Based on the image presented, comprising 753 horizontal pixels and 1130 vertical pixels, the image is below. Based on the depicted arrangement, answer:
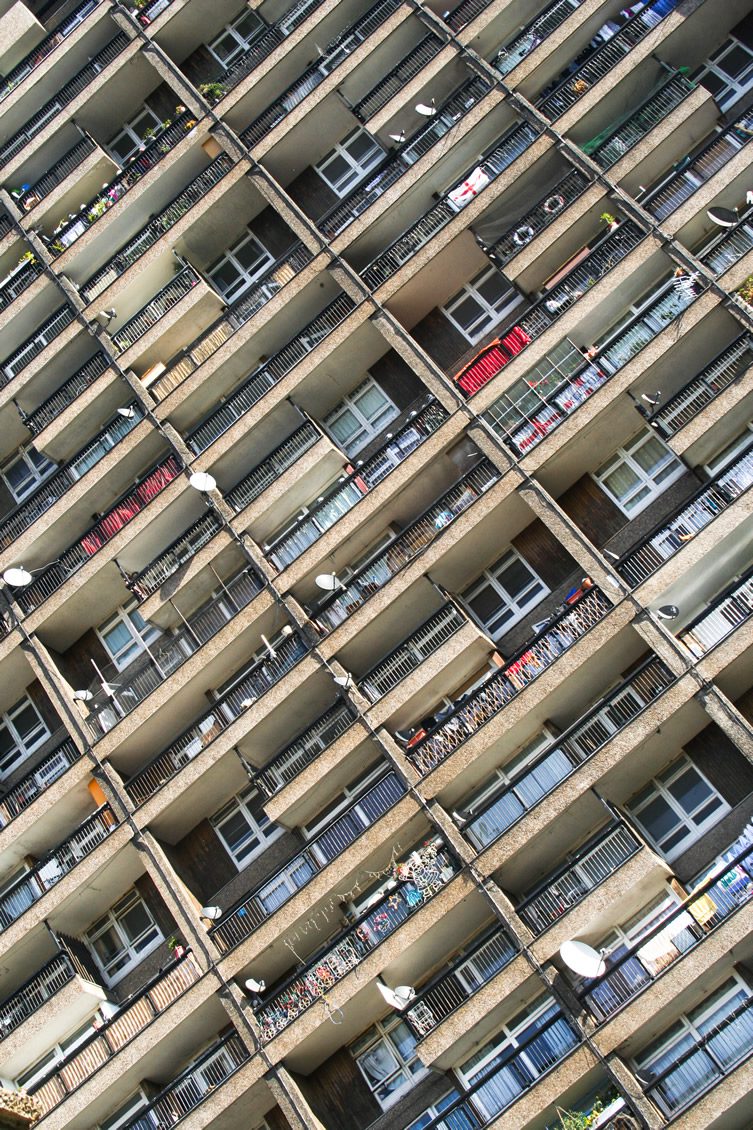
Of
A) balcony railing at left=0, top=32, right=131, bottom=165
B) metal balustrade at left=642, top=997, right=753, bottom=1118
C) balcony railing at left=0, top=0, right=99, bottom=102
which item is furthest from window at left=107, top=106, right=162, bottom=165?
metal balustrade at left=642, top=997, right=753, bottom=1118

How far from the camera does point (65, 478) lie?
38.3 metres

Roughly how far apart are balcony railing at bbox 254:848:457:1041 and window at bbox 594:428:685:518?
8796mm

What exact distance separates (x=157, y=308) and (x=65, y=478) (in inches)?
202

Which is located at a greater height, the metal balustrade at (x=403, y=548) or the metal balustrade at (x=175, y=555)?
the metal balustrade at (x=175, y=555)

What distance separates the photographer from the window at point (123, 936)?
113 feet

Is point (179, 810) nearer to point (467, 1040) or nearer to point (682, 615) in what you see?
point (467, 1040)

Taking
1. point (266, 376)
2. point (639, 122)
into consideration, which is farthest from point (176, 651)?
point (639, 122)

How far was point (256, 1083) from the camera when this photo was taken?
30.5 metres

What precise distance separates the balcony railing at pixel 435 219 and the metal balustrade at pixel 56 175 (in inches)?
420

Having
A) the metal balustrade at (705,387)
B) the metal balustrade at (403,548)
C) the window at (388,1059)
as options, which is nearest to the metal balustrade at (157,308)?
the metal balustrade at (403,548)

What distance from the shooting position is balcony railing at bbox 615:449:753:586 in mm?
29922

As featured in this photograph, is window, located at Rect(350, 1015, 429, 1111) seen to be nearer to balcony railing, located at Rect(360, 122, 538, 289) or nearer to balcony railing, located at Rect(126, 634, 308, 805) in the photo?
balcony railing, located at Rect(126, 634, 308, 805)

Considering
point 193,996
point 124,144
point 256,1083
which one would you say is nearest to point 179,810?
point 193,996

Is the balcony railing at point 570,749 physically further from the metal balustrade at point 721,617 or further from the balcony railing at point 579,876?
the balcony railing at point 579,876
